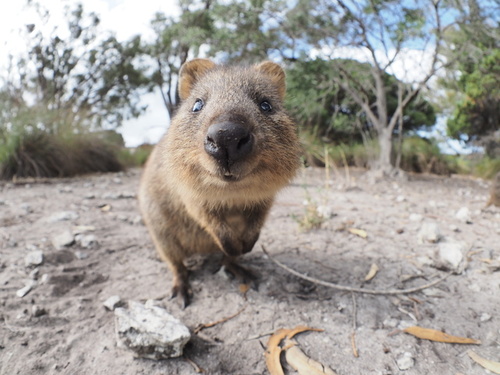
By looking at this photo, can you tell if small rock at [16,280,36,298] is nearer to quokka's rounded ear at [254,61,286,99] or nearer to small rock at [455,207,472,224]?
quokka's rounded ear at [254,61,286,99]

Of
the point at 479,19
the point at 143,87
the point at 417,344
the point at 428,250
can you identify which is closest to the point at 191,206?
the point at 417,344

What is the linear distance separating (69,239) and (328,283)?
2752mm

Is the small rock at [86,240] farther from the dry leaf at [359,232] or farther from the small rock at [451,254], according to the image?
the small rock at [451,254]

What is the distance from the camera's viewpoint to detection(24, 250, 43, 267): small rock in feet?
10.1

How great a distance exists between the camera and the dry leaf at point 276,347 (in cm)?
201

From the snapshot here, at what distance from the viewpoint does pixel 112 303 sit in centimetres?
260

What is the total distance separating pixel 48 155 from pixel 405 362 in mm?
10124

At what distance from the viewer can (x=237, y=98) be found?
2.27 meters

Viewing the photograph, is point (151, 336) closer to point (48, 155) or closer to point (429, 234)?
point (429, 234)

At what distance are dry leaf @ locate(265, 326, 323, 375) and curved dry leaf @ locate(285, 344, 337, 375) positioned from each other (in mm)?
72

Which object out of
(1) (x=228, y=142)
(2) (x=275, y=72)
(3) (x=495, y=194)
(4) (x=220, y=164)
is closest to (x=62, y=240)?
(4) (x=220, y=164)

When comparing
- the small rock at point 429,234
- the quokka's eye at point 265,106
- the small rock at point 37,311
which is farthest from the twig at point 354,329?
the small rock at point 37,311

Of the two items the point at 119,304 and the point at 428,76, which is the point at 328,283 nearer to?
the point at 119,304

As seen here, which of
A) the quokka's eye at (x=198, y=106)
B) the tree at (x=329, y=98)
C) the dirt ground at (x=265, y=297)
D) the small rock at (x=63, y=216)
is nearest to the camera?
the dirt ground at (x=265, y=297)
